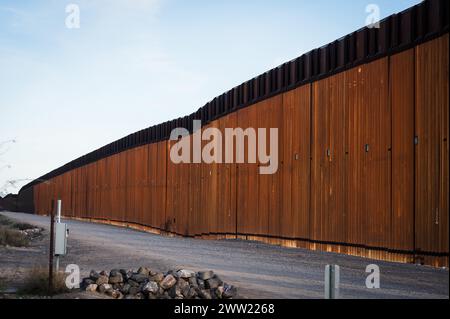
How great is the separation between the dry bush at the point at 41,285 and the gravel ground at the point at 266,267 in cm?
255

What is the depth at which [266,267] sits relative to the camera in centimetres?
1706

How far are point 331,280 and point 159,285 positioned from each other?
198 inches

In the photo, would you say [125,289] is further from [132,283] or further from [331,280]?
[331,280]

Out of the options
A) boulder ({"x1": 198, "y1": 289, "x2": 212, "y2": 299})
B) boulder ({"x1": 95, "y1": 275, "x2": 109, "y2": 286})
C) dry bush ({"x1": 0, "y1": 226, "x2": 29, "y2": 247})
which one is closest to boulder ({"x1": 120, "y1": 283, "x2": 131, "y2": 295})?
boulder ({"x1": 95, "y1": 275, "x2": 109, "y2": 286})

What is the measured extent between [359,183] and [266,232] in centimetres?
735

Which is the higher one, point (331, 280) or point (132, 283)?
point (331, 280)

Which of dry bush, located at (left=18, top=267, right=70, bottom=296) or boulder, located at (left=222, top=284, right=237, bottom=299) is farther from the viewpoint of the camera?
dry bush, located at (left=18, top=267, right=70, bottom=296)

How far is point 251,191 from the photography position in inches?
1071

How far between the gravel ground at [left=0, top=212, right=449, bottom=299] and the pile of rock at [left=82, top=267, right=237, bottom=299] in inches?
20.9

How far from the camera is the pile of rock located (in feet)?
39.3

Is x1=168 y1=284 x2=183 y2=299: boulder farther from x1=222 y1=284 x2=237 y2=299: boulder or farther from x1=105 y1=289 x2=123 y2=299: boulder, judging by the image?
x1=105 y1=289 x2=123 y2=299: boulder

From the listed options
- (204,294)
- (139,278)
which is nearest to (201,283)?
(204,294)

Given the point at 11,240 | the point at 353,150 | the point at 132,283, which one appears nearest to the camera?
the point at 132,283
